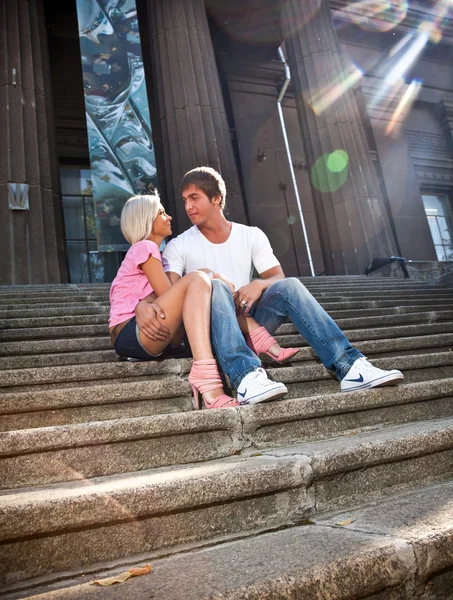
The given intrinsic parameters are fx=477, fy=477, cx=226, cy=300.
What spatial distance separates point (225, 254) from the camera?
2.82m

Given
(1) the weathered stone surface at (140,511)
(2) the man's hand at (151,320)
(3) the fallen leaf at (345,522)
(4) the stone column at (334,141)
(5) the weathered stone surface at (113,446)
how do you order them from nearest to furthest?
(1) the weathered stone surface at (140,511)
(3) the fallen leaf at (345,522)
(5) the weathered stone surface at (113,446)
(2) the man's hand at (151,320)
(4) the stone column at (334,141)

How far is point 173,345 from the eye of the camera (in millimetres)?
2549

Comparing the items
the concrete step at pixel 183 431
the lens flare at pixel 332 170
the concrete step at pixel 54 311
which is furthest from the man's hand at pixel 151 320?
the lens flare at pixel 332 170

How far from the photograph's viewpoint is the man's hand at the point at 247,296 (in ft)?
8.16

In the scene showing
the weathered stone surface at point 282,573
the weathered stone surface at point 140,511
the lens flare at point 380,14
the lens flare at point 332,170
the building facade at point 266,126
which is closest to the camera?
the weathered stone surface at point 282,573

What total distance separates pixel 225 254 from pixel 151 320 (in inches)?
30.6

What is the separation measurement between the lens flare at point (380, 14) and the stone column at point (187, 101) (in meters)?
6.34

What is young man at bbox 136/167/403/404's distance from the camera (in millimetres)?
2057

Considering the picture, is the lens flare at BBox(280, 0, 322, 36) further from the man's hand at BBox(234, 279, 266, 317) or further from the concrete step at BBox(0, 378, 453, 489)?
Result: the concrete step at BBox(0, 378, 453, 489)

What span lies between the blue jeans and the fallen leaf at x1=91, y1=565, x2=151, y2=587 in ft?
3.33

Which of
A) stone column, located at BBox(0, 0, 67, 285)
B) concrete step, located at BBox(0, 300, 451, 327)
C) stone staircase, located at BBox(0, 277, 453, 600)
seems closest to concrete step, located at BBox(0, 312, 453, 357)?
stone staircase, located at BBox(0, 277, 453, 600)

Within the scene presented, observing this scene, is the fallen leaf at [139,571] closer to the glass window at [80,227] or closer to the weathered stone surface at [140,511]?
the weathered stone surface at [140,511]

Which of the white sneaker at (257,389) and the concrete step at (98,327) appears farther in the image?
the concrete step at (98,327)

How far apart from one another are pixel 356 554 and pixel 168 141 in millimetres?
8983
